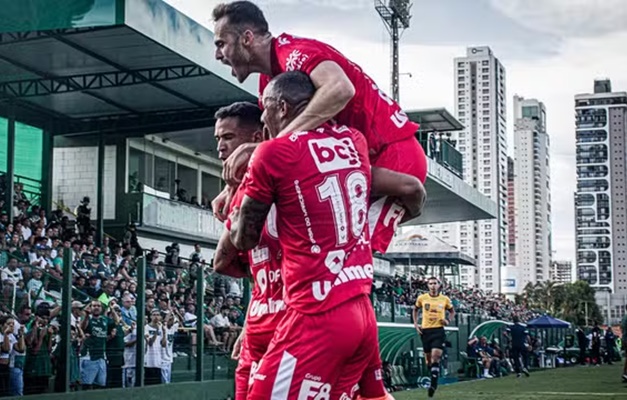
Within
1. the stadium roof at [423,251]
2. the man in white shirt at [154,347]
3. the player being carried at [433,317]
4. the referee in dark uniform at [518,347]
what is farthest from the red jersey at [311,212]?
the stadium roof at [423,251]

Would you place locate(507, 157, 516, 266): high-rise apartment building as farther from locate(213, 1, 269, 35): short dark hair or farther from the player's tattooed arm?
the player's tattooed arm

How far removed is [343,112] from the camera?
17.1 feet

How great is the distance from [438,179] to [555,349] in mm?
8895

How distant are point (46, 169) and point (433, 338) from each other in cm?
1403

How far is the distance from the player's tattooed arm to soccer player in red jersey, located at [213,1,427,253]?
35 centimetres

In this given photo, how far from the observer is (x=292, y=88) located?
465cm

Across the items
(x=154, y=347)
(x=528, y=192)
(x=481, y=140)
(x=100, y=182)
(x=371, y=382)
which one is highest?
(x=481, y=140)

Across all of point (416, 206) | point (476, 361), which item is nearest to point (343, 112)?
point (416, 206)

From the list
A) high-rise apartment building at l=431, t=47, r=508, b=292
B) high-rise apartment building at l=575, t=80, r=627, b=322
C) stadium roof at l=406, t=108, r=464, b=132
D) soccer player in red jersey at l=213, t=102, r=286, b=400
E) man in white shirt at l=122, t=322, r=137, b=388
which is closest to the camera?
soccer player in red jersey at l=213, t=102, r=286, b=400

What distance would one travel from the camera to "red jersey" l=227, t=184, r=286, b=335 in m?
4.62

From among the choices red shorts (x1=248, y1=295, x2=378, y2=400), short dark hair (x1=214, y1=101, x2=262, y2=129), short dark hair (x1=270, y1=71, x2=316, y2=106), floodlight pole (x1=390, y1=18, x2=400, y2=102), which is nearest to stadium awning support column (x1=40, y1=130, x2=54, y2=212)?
short dark hair (x1=214, y1=101, x2=262, y2=129)

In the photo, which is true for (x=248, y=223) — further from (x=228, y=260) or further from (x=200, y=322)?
(x=200, y=322)

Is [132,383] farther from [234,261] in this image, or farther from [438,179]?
[438,179]

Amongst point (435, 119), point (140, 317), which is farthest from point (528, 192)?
point (140, 317)
